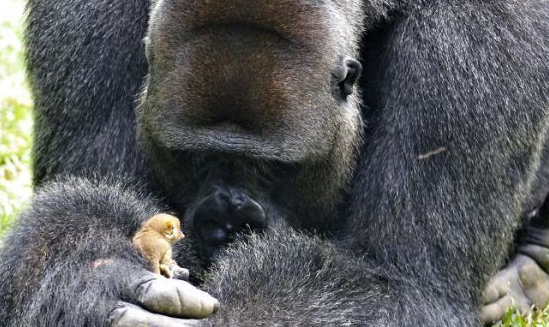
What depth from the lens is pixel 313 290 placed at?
4.46m

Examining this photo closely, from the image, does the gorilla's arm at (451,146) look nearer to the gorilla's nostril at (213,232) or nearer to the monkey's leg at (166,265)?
the gorilla's nostril at (213,232)

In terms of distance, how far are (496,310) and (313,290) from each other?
127 cm

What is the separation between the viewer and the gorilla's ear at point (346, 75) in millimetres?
4613

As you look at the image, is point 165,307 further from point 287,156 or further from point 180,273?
point 287,156

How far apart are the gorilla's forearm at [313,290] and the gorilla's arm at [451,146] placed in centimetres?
3

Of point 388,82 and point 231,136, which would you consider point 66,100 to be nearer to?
point 231,136

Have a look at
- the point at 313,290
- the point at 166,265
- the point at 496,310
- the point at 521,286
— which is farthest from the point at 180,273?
the point at 521,286

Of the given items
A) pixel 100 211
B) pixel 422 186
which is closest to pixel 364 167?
pixel 422 186

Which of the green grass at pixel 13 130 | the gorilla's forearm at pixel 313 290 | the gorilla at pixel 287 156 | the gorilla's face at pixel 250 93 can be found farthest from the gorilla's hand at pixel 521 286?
the green grass at pixel 13 130

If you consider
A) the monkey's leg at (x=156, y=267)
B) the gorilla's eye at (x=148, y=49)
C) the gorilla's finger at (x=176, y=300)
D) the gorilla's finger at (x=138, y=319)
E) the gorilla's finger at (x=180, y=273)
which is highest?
the gorilla's eye at (x=148, y=49)

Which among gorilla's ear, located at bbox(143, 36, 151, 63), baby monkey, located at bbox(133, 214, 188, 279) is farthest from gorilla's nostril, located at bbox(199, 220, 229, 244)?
gorilla's ear, located at bbox(143, 36, 151, 63)

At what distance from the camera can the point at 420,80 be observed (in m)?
4.78

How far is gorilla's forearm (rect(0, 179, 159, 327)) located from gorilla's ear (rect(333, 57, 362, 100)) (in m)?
0.92

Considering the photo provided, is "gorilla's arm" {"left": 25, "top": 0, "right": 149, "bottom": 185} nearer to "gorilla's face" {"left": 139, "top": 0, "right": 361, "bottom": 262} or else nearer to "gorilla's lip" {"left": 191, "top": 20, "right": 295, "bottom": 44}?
"gorilla's face" {"left": 139, "top": 0, "right": 361, "bottom": 262}
